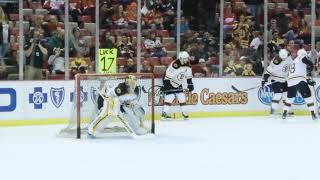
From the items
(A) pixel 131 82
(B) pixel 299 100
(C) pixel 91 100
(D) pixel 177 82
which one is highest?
(A) pixel 131 82

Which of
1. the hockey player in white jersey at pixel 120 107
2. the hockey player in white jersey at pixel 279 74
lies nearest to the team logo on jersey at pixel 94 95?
the hockey player in white jersey at pixel 120 107

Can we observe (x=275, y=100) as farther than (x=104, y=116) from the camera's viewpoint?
Yes

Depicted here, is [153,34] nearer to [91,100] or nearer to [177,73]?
[177,73]

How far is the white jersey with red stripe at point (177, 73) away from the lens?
38.4ft

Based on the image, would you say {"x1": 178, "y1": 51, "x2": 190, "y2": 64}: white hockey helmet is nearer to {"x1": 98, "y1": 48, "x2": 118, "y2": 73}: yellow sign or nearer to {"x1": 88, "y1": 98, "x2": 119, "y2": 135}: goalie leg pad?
{"x1": 98, "y1": 48, "x2": 118, "y2": 73}: yellow sign

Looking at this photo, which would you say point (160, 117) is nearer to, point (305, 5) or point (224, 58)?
point (224, 58)

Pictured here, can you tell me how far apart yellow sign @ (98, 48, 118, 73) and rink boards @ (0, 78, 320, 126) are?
374 mm

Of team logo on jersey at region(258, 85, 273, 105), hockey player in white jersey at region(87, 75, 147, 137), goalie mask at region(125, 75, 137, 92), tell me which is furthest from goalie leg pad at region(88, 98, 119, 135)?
team logo on jersey at region(258, 85, 273, 105)

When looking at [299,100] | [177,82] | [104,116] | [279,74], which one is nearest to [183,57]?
[177,82]

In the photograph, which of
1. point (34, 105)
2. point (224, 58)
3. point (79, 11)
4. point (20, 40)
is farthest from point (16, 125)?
point (224, 58)

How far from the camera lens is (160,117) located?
11.9m

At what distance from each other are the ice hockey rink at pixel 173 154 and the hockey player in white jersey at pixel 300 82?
3.00ft

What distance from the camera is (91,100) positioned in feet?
30.7

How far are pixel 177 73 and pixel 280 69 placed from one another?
5.81 ft
